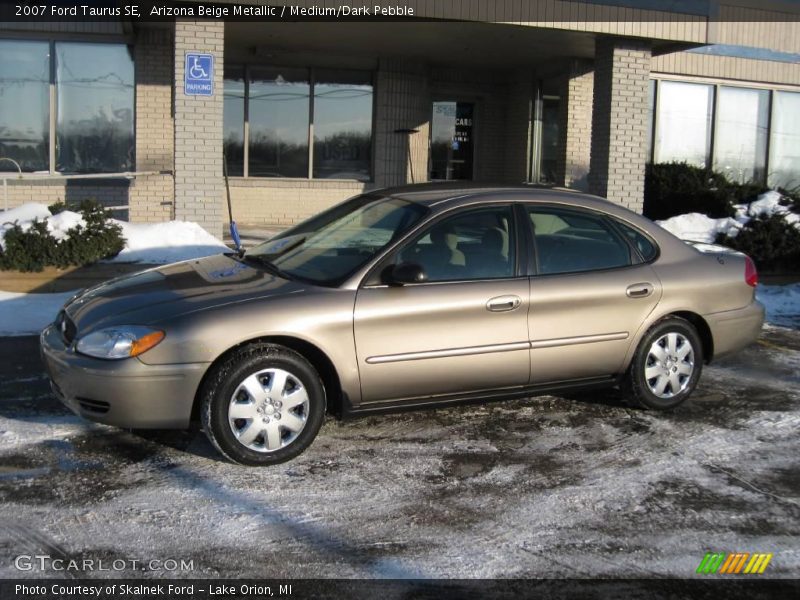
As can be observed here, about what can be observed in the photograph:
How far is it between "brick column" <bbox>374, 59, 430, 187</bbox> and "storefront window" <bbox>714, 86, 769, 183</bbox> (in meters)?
6.10

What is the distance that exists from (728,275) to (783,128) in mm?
13914

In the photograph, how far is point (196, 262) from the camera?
6090 mm

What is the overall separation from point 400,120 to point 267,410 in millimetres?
12150

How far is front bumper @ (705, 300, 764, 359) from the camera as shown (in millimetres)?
6230

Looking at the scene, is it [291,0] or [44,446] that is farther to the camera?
[291,0]

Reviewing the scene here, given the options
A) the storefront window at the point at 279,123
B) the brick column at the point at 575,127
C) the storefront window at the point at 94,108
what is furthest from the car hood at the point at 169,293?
the brick column at the point at 575,127

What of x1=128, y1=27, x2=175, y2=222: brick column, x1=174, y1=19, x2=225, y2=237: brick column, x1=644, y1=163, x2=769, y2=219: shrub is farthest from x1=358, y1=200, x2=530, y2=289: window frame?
x1=128, y1=27, x2=175, y2=222: brick column

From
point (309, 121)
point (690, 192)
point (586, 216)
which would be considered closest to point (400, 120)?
point (309, 121)

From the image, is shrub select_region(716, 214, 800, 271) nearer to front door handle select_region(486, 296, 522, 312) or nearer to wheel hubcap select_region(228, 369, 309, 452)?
front door handle select_region(486, 296, 522, 312)

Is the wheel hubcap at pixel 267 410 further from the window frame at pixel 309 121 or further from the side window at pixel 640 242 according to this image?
the window frame at pixel 309 121

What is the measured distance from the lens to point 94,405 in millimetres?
4789

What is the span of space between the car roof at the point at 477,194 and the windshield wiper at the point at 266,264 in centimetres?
95

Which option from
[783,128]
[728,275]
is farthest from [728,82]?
[728,275]

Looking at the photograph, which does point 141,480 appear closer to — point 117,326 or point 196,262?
point 117,326
